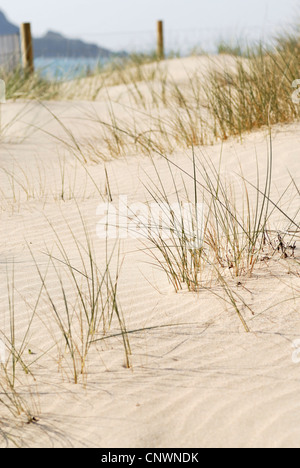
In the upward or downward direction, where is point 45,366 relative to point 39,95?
downward

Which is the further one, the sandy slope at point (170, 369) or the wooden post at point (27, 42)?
the wooden post at point (27, 42)

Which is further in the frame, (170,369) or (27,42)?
(27,42)

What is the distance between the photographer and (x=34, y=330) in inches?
111

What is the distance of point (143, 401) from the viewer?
2.21 metres

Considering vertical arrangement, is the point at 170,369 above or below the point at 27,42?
below

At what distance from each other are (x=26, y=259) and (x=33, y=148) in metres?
3.37

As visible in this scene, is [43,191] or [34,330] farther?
[43,191]

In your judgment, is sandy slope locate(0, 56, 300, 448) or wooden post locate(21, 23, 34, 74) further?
wooden post locate(21, 23, 34, 74)

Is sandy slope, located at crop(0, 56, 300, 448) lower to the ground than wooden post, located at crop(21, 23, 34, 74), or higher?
lower

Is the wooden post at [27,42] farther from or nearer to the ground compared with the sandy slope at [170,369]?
farther from the ground
